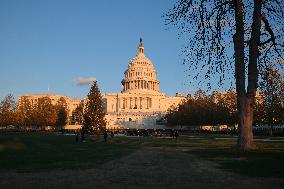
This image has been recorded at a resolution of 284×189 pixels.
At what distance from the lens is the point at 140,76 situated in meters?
190

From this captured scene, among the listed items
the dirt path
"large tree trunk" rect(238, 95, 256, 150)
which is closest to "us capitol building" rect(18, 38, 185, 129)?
"large tree trunk" rect(238, 95, 256, 150)

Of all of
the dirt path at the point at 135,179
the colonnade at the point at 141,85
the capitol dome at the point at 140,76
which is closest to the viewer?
the dirt path at the point at 135,179

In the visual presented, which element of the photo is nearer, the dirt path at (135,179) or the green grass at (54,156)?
the dirt path at (135,179)

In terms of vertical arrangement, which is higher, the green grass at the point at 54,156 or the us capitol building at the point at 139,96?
the us capitol building at the point at 139,96

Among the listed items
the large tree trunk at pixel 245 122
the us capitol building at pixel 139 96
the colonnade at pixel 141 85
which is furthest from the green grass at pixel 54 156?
the colonnade at pixel 141 85

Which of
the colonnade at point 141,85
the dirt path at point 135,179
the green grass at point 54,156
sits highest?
the colonnade at point 141,85

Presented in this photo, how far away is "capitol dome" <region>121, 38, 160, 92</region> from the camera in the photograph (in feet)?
625

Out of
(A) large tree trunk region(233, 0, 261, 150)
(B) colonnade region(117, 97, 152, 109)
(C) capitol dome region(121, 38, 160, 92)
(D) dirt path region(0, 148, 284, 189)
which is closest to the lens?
(D) dirt path region(0, 148, 284, 189)

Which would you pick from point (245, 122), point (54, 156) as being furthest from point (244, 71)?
point (54, 156)

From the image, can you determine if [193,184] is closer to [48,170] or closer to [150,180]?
[150,180]

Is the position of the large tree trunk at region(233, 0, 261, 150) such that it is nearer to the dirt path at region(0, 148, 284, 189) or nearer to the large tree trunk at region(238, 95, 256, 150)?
the large tree trunk at region(238, 95, 256, 150)

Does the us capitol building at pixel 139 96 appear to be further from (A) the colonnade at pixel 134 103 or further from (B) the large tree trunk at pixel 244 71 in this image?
(B) the large tree trunk at pixel 244 71

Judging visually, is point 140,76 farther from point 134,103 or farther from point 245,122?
point 245,122

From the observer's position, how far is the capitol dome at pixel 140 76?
19050cm
